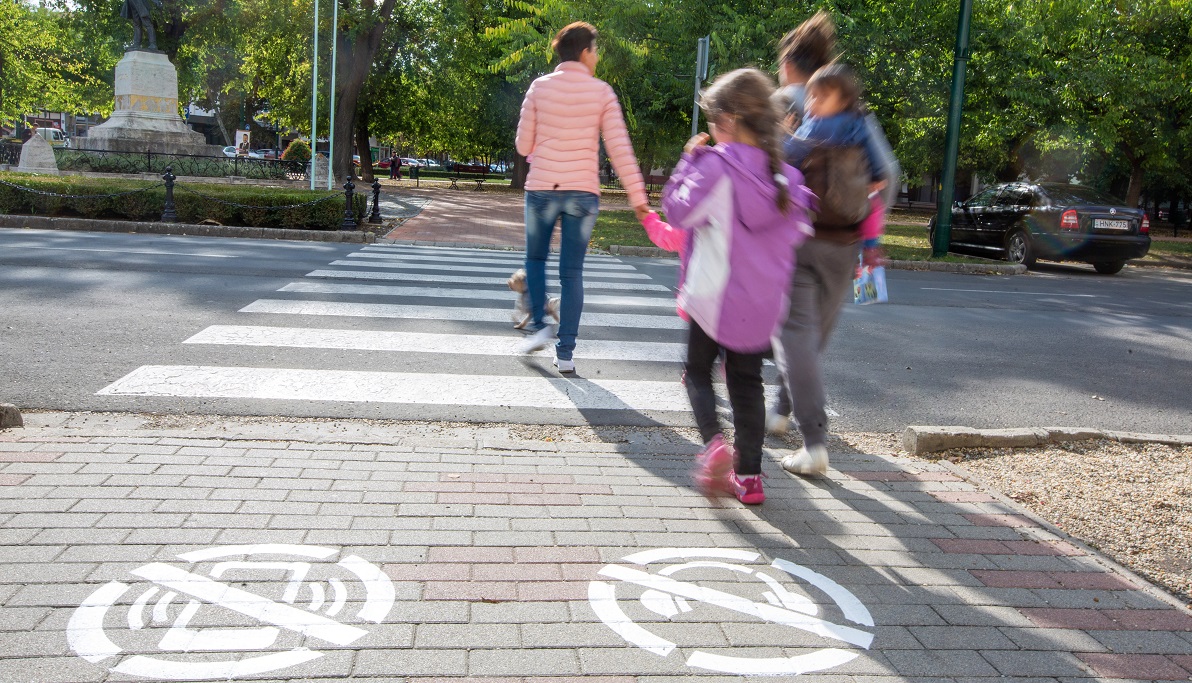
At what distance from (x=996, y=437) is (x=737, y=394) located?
1.95 m

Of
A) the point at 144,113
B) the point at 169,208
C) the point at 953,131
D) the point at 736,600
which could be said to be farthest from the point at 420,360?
the point at 144,113

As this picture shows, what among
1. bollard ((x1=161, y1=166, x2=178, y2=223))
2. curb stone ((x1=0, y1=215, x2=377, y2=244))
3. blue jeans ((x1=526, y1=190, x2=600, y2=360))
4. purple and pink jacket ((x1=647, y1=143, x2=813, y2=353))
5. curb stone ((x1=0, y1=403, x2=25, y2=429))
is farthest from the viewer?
bollard ((x1=161, y1=166, x2=178, y2=223))

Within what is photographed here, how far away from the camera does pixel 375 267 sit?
11477 millimetres

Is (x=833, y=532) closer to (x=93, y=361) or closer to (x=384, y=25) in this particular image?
(x=93, y=361)

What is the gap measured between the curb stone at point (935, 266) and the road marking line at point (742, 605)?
42.4 feet

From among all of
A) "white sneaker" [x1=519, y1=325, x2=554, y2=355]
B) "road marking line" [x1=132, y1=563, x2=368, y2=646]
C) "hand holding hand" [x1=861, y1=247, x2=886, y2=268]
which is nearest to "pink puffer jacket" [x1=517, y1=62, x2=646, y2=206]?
"white sneaker" [x1=519, y1=325, x2=554, y2=355]

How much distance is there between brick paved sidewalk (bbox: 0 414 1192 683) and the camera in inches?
106

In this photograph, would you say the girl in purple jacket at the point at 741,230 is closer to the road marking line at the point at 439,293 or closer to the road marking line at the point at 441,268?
the road marking line at the point at 439,293

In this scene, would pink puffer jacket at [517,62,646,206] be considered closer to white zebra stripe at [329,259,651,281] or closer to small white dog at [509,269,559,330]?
small white dog at [509,269,559,330]

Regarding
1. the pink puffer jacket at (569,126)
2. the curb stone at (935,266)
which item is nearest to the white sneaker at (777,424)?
the pink puffer jacket at (569,126)

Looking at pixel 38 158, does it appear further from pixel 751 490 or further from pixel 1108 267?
pixel 751 490

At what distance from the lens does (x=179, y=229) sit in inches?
614

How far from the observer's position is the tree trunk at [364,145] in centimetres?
4194

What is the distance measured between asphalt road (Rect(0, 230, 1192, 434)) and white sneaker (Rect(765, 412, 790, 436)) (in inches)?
21.1
